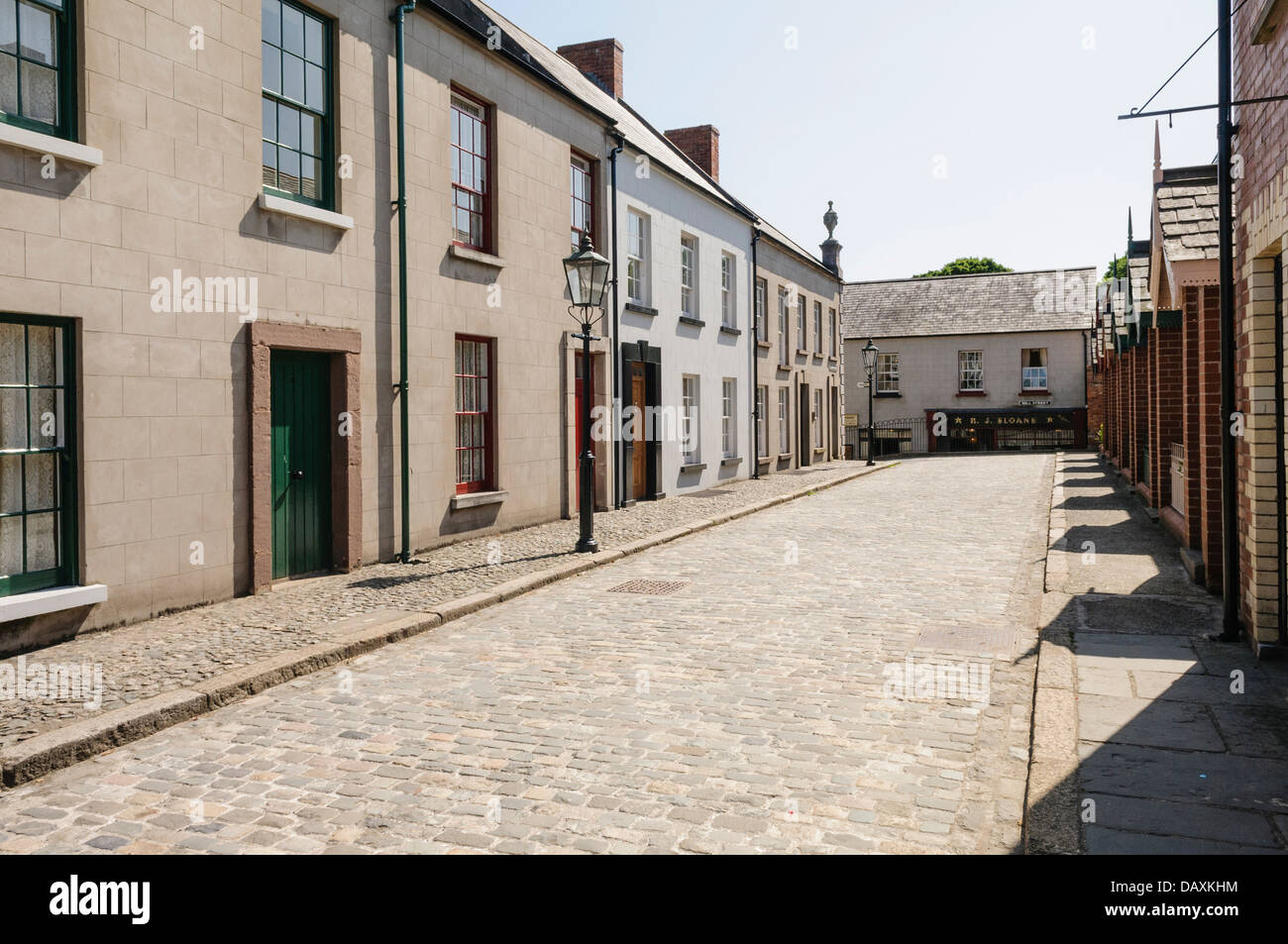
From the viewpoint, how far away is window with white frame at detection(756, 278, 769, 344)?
26.1 metres

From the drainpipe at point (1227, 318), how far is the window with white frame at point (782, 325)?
20.9 meters

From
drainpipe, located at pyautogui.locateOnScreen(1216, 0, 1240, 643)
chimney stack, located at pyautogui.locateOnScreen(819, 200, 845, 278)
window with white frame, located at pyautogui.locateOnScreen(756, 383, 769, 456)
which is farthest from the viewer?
chimney stack, located at pyautogui.locateOnScreen(819, 200, 845, 278)

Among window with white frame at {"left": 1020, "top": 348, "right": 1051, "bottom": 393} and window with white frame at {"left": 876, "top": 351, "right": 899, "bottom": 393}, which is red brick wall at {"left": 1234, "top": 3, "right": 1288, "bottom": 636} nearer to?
window with white frame at {"left": 1020, "top": 348, "right": 1051, "bottom": 393}

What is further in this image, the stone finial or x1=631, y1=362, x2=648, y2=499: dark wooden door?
the stone finial

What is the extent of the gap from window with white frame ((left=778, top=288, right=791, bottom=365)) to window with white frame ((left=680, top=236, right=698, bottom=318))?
700 cm

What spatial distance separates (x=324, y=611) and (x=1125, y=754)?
6326mm

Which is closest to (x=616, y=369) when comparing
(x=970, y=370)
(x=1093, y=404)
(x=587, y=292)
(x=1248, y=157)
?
(x=587, y=292)

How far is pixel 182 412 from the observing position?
8.23m

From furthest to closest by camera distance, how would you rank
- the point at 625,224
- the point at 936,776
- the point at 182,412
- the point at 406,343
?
the point at 625,224 → the point at 406,343 → the point at 182,412 → the point at 936,776

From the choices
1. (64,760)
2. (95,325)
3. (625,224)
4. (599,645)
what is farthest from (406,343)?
(625,224)

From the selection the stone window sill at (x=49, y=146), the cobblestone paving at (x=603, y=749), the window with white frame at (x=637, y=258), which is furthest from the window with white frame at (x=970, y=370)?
the stone window sill at (x=49, y=146)

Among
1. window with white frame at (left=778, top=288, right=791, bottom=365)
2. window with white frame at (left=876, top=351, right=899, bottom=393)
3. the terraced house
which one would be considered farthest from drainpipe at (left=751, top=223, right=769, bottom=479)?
window with white frame at (left=876, top=351, right=899, bottom=393)

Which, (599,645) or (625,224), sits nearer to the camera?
(599,645)
